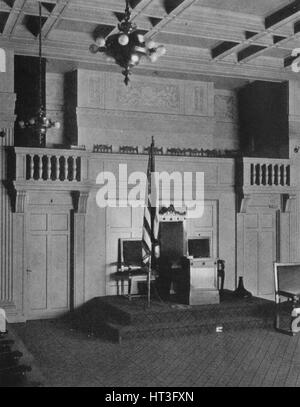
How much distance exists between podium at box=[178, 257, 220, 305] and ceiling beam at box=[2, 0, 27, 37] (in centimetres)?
495

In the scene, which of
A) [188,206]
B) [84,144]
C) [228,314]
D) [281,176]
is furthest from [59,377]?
[281,176]

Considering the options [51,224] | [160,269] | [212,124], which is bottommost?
[160,269]

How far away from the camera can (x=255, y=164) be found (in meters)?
11.2

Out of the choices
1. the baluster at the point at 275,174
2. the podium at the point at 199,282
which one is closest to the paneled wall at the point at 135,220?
the baluster at the point at 275,174

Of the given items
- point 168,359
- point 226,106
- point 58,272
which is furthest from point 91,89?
point 168,359

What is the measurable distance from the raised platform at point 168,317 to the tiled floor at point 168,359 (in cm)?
19

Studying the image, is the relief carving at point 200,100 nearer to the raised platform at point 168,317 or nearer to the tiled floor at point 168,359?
the raised platform at point 168,317

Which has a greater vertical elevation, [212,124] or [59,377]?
[212,124]

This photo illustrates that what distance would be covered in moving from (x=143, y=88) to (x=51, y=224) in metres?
3.88

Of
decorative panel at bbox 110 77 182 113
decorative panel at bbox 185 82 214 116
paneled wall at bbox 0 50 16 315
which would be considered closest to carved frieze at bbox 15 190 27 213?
paneled wall at bbox 0 50 16 315

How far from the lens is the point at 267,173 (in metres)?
11.4

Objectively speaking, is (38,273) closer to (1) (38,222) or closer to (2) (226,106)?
(1) (38,222)

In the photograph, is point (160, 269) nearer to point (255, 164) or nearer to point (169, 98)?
point (255, 164)

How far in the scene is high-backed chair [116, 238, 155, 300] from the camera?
10.0m
